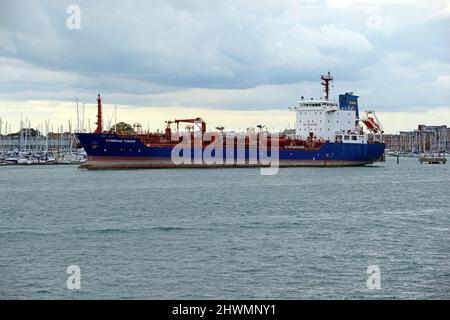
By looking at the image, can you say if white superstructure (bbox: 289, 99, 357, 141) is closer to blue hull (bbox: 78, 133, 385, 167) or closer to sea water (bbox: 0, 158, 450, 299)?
blue hull (bbox: 78, 133, 385, 167)

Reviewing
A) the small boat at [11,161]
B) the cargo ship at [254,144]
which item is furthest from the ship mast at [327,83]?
the small boat at [11,161]

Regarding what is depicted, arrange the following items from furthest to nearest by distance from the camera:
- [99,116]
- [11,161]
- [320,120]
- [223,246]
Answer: [11,161] → [320,120] → [99,116] → [223,246]

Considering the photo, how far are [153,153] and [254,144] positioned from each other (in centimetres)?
1345

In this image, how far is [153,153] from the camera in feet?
222

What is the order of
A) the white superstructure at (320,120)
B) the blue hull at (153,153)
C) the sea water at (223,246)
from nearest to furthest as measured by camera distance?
the sea water at (223,246) → the blue hull at (153,153) → the white superstructure at (320,120)

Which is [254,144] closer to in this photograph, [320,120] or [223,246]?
[320,120]

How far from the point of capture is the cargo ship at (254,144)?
66688 millimetres

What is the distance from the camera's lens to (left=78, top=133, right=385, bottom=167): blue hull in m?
65.3

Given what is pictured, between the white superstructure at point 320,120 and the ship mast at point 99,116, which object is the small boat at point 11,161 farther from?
the white superstructure at point 320,120

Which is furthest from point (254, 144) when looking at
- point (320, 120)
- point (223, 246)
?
point (223, 246)

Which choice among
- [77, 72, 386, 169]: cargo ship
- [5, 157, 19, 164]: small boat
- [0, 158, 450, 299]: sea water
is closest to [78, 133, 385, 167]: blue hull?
[77, 72, 386, 169]: cargo ship
